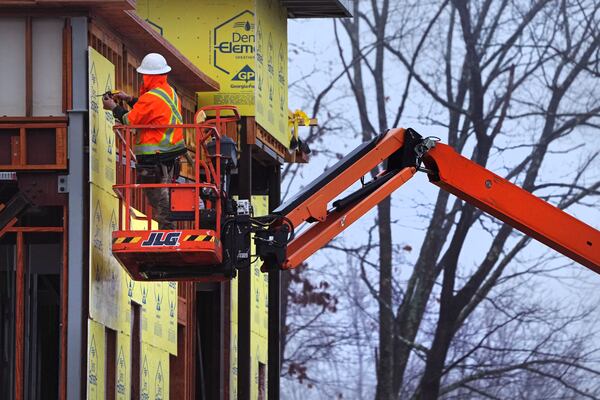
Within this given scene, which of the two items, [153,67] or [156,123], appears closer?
[156,123]

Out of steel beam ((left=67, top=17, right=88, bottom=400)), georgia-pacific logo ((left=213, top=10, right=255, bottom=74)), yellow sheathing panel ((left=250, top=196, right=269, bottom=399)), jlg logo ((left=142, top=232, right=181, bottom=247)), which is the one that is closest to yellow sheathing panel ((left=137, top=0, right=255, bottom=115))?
georgia-pacific logo ((left=213, top=10, right=255, bottom=74))

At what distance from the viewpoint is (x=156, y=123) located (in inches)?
728

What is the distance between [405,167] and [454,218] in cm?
3290

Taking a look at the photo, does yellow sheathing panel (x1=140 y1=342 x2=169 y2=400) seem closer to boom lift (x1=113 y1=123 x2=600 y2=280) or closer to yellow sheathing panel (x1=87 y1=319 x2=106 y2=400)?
yellow sheathing panel (x1=87 y1=319 x2=106 y2=400)

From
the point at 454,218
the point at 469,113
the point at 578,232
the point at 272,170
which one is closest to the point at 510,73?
the point at 469,113

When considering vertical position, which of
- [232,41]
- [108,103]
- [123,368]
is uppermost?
[232,41]

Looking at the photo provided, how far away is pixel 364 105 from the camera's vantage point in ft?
178

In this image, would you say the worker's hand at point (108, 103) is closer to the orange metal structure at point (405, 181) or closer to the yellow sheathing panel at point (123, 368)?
the orange metal structure at point (405, 181)

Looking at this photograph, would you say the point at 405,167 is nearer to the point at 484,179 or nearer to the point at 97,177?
the point at 484,179

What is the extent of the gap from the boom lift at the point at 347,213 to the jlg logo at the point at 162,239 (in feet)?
0.06

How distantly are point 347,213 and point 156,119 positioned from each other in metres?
2.55

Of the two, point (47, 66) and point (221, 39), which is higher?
point (221, 39)

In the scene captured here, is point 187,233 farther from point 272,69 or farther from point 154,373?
point 272,69

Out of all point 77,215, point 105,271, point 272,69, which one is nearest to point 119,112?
point 77,215
